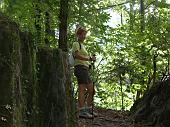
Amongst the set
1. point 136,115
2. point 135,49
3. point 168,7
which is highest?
point 168,7

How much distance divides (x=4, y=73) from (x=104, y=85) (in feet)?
59.4

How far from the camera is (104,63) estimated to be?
21.1m

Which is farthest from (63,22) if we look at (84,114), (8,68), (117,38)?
(8,68)

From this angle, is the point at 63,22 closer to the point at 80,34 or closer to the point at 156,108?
the point at 80,34

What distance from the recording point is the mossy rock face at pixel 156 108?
9.20 m

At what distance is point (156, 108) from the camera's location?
1007 cm

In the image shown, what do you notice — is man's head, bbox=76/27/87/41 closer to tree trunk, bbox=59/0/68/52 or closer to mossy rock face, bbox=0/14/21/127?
tree trunk, bbox=59/0/68/52

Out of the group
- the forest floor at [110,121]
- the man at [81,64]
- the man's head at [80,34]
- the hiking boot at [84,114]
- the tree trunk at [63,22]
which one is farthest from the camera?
the tree trunk at [63,22]

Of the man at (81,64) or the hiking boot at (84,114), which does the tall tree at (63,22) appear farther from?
the hiking boot at (84,114)

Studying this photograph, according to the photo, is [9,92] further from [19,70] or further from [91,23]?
[91,23]

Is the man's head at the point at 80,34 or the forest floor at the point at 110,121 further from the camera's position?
the forest floor at the point at 110,121

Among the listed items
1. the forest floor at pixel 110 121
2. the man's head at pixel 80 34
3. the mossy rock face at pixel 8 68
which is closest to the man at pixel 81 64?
the man's head at pixel 80 34

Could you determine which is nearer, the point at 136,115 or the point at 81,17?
the point at 136,115

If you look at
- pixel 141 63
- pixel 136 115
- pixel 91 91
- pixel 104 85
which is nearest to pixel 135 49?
pixel 141 63
